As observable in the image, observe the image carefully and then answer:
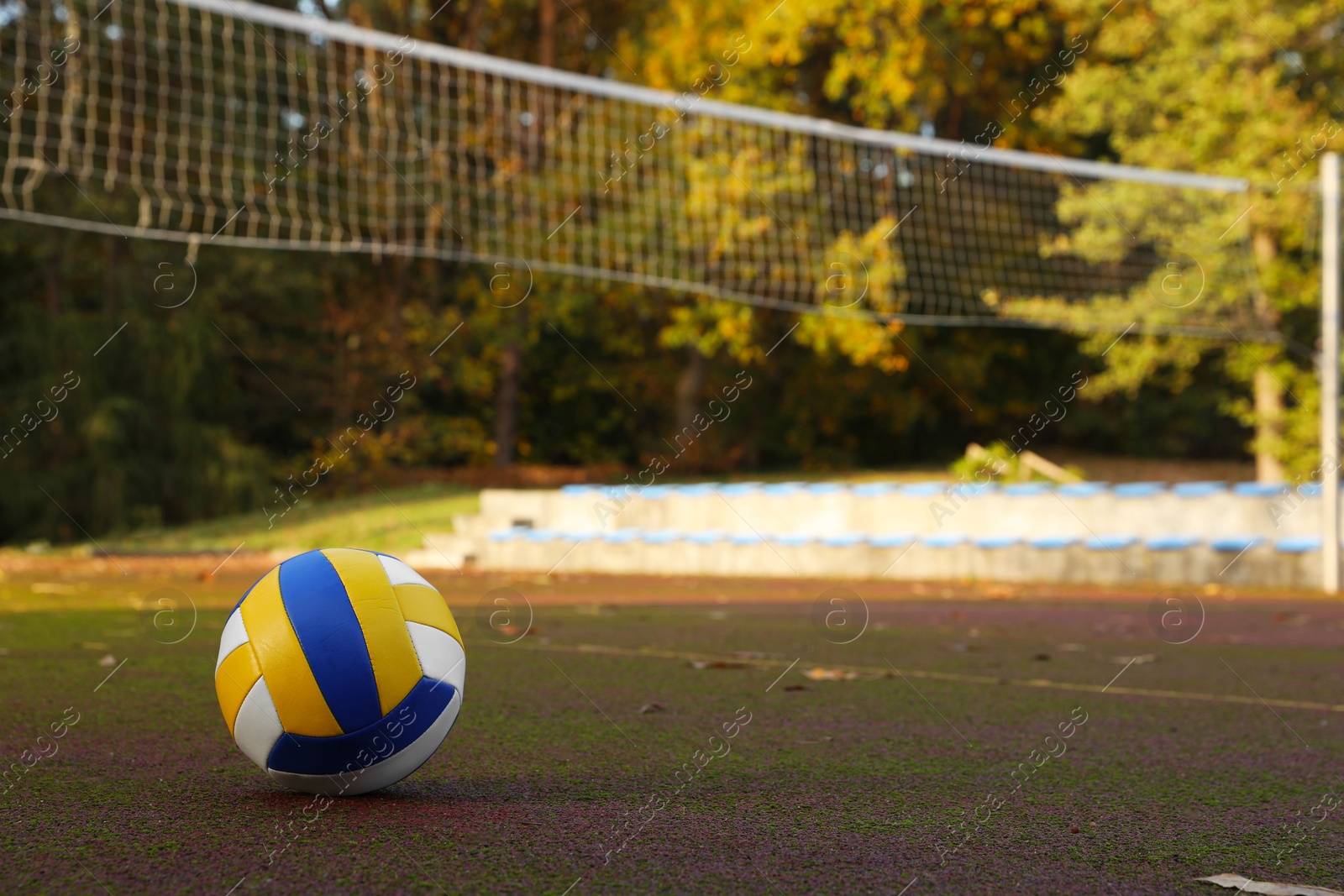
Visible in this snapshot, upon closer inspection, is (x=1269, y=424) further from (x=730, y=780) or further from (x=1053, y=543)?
(x=730, y=780)

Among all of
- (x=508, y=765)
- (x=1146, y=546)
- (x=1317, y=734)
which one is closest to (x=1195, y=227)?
(x=1146, y=546)

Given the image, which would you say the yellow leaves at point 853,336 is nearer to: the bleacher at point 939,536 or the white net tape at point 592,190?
the white net tape at point 592,190

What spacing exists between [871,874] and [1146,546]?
1001 cm

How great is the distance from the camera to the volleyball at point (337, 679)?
329 centimetres

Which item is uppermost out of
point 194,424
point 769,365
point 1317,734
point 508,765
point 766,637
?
point 769,365

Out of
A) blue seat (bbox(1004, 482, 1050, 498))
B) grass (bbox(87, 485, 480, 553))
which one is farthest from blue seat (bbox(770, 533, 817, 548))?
grass (bbox(87, 485, 480, 553))

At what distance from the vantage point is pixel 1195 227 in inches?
687

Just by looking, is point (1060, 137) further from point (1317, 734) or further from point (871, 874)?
point (871, 874)

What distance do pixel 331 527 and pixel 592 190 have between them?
6.78 metres

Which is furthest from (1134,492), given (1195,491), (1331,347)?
(1331,347)

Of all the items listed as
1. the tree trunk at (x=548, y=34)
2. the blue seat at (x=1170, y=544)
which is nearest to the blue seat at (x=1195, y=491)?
the blue seat at (x=1170, y=544)

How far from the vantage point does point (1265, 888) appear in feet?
8.70

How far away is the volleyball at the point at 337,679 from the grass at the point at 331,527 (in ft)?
37.7

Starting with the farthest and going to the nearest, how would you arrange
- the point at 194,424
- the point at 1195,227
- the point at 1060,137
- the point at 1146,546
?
the point at 1060,137
the point at 194,424
the point at 1195,227
the point at 1146,546
